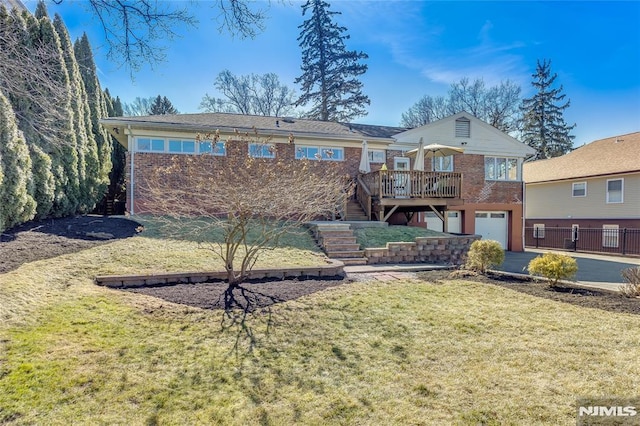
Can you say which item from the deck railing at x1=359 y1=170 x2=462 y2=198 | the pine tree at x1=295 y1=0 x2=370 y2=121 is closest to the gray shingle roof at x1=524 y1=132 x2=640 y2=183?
the deck railing at x1=359 y1=170 x2=462 y2=198

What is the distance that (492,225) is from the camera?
57.3ft

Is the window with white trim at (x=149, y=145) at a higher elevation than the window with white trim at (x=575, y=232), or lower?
higher

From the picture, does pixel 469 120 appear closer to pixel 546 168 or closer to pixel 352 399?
pixel 546 168

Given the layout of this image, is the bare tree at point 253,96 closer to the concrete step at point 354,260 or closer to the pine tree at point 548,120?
the pine tree at point 548,120

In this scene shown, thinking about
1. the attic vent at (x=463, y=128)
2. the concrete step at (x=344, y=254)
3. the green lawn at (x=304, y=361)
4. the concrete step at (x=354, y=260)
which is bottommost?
the green lawn at (x=304, y=361)

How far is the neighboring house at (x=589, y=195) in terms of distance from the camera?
57.5 feet

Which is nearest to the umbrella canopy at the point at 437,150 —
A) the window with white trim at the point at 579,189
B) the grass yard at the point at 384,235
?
the grass yard at the point at 384,235

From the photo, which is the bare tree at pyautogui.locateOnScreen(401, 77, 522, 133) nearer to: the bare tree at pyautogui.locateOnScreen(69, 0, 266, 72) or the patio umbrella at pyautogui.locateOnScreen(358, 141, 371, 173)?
the patio umbrella at pyautogui.locateOnScreen(358, 141, 371, 173)

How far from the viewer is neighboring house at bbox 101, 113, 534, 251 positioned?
12367 millimetres

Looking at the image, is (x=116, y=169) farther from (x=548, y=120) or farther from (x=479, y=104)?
(x=548, y=120)

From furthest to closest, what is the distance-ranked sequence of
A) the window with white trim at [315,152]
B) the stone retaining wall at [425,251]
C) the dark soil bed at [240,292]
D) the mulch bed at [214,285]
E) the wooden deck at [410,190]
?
the window with white trim at [315,152], the wooden deck at [410,190], the stone retaining wall at [425,251], the mulch bed at [214,285], the dark soil bed at [240,292]

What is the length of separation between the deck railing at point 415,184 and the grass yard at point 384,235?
56.4 inches

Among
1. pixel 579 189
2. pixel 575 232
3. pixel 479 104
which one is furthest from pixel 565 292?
pixel 479 104

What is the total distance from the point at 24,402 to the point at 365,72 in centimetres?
3106
